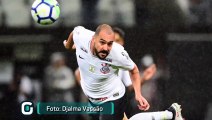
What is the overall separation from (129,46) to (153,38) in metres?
0.28

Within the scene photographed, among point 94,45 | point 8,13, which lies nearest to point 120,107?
point 94,45

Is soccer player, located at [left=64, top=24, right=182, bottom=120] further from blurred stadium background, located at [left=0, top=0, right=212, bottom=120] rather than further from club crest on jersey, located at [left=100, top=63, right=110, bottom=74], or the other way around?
blurred stadium background, located at [left=0, top=0, right=212, bottom=120]

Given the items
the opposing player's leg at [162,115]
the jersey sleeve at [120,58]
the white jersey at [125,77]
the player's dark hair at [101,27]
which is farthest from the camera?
the opposing player's leg at [162,115]

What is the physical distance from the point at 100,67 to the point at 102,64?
0.04 metres

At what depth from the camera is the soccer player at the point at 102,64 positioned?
27.6 feet

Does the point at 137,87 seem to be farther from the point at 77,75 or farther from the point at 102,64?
the point at 77,75

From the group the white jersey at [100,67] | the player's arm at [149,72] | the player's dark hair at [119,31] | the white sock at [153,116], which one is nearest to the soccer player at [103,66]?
the white jersey at [100,67]

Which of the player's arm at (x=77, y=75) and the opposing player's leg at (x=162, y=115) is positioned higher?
the player's arm at (x=77, y=75)

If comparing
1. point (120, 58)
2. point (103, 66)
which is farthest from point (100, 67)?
point (120, 58)

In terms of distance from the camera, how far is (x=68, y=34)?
9234 mm

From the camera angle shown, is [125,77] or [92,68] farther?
[125,77]

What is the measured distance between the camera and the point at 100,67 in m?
8.55

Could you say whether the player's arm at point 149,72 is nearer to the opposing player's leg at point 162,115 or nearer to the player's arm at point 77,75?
the opposing player's leg at point 162,115

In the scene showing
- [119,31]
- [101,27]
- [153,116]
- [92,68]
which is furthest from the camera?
[119,31]
